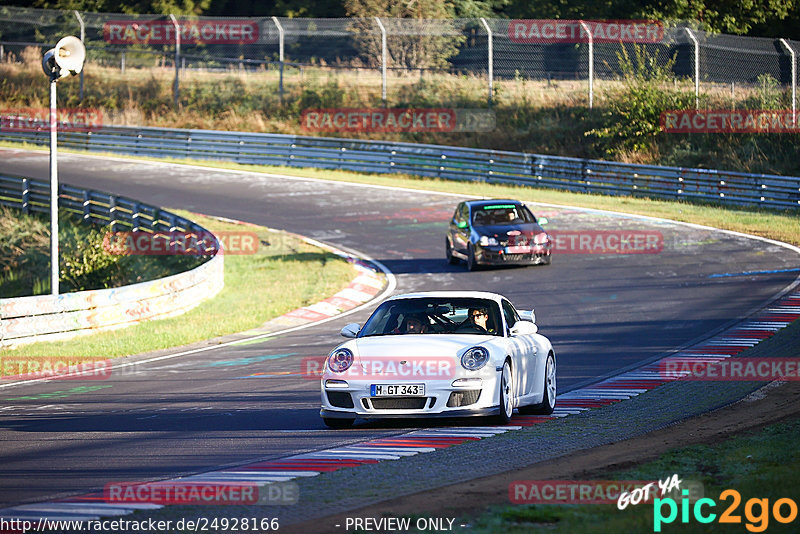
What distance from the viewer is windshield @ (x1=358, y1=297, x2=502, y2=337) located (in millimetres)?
10875

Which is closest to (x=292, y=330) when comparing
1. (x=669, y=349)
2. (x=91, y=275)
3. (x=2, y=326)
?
(x=2, y=326)

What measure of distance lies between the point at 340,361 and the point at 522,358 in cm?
185

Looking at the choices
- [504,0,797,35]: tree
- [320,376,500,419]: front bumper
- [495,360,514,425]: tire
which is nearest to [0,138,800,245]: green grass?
[504,0,797,35]: tree

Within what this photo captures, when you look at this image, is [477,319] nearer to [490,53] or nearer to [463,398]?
[463,398]

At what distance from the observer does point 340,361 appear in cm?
1020

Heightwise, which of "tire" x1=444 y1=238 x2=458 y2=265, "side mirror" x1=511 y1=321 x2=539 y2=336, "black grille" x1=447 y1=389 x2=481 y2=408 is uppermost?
"side mirror" x1=511 y1=321 x2=539 y2=336

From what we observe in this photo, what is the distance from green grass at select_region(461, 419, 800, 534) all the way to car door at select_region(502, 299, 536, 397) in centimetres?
229

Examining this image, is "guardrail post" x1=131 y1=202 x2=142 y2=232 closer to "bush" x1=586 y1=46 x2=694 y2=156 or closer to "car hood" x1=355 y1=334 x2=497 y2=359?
"bush" x1=586 y1=46 x2=694 y2=156

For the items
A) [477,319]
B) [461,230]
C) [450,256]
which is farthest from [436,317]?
[450,256]

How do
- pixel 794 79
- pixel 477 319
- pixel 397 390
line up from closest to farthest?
pixel 397 390 < pixel 477 319 < pixel 794 79

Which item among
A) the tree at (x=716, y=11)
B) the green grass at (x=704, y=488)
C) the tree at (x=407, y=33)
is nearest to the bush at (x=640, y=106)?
the tree at (x=407, y=33)

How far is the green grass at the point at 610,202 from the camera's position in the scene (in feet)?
95.7

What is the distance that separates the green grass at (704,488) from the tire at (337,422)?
3.28 metres

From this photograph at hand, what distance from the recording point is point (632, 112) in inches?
1583
